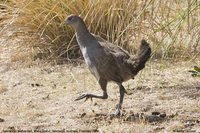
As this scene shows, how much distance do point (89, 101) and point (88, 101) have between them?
0.01 metres

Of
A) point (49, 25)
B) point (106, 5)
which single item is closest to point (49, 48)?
point (49, 25)

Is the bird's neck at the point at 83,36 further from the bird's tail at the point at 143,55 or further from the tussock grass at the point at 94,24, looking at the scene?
the tussock grass at the point at 94,24

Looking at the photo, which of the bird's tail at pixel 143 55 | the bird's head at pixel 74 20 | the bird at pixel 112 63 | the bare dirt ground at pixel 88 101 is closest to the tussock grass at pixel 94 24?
the bare dirt ground at pixel 88 101

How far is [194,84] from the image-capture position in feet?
21.1

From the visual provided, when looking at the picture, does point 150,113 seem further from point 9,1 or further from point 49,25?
point 9,1

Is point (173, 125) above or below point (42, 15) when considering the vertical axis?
below

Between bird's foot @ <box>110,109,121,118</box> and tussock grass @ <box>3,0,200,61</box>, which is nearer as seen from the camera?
bird's foot @ <box>110,109,121,118</box>

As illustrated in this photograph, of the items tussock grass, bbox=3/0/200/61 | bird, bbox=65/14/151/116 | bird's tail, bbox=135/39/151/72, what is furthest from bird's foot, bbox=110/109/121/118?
tussock grass, bbox=3/0/200/61

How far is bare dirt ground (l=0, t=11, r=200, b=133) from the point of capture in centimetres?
527

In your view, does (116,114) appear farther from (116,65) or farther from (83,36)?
(83,36)

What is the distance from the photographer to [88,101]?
6117 millimetres

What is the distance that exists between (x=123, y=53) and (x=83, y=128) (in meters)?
0.79

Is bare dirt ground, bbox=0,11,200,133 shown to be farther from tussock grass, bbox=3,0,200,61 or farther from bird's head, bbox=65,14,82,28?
bird's head, bbox=65,14,82,28

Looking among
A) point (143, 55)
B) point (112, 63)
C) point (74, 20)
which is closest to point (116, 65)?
point (112, 63)
